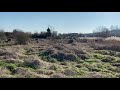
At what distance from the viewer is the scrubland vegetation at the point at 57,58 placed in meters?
6.47

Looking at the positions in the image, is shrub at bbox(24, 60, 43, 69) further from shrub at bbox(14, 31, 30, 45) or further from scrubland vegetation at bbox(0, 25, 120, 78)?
shrub at bbox(14, 31, 30, 45)

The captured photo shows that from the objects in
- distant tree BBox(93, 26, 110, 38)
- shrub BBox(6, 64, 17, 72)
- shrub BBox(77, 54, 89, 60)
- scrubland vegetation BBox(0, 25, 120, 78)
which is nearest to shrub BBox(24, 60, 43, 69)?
scrubland vegetation BBox(0, 25, 120, 78)

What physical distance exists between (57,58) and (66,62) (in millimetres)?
490

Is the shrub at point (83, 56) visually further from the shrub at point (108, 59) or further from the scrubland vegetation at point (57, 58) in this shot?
the shrub at point (108, 59)

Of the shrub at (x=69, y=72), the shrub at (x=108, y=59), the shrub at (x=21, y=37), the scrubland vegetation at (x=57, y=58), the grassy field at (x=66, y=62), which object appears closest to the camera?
the grassy field at (x=66, y=62)

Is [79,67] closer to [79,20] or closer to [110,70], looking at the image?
[110,70]

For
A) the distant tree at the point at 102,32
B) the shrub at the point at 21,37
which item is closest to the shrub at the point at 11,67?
the shrub at the point at 21,37

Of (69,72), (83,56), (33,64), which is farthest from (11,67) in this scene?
(83,56)

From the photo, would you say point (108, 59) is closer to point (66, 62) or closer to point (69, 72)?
point (66, 62)

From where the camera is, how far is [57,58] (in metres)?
8.45

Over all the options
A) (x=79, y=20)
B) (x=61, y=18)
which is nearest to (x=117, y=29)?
(x=79, y=20)

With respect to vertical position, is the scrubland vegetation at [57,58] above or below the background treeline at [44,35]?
below
